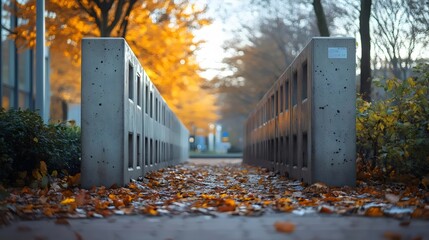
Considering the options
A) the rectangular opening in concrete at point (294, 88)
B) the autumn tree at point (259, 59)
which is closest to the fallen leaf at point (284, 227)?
the rectangular opening in concrete at point (294, 88)

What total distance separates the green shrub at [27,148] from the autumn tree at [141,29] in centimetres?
775

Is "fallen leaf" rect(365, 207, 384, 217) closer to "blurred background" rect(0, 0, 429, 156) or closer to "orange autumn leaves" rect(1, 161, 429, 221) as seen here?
"orange autumn leaves" rect(1, 161, 429, 221)

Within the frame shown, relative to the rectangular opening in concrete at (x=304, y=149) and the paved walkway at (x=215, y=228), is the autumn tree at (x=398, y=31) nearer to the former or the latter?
the rectangular opening in concrete at (x=304, y=149)

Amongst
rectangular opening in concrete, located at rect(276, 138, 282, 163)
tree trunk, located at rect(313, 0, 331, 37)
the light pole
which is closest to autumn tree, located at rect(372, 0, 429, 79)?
Answer: tree trunk, located at rect(313, 0, 331, 37)

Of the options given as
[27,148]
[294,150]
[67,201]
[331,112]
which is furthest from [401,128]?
[27,148]

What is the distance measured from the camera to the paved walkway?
5.88m

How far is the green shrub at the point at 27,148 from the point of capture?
10.7 m

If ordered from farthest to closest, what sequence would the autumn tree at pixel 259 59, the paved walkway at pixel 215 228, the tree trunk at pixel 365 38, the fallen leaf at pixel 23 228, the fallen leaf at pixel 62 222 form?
the autumn tree at pixel 259 59, the tree trunk at pixel 365 38, the fallen leaf at pixel 62 222, the fallen leaf at pixel 23 228, the paved walkway at pixel 215 228

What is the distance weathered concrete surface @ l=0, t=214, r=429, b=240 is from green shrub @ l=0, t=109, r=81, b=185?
4.07m

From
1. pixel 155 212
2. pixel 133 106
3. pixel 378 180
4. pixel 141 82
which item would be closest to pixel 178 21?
pixel 141 82

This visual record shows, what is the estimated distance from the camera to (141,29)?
2220 centimetres

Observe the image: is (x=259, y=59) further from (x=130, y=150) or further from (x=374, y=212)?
(x=374, y=212)

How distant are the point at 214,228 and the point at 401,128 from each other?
5.42 m

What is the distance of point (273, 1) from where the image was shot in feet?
97.8
